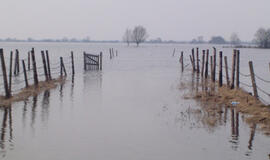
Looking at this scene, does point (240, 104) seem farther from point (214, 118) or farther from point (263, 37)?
point (263, 37)

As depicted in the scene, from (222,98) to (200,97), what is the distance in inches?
46.2

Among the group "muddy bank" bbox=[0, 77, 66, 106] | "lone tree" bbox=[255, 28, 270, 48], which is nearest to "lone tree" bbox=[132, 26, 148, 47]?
"lone tree" bbox=[255, 28, 270, 48]

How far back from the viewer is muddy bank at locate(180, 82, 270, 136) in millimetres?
12000

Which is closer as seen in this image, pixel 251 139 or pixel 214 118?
pixel 251 139

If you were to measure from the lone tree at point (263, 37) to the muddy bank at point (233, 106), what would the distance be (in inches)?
→ 5722

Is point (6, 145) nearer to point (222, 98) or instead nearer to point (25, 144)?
point (25, 144)

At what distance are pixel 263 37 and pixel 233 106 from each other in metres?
153

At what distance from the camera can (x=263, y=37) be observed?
156250 millimetres

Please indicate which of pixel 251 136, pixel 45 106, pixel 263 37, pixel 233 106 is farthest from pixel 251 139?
pixel 263 37

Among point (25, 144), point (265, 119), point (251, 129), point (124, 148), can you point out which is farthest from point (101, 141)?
point (265, 119)

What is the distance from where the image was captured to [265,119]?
11906 millimetres

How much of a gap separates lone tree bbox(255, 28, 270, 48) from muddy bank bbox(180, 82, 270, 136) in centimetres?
14535

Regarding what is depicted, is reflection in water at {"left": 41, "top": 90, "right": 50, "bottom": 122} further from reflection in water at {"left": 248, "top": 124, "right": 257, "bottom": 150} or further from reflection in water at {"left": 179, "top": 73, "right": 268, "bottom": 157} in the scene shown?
reflection in water at {"left": 248, "top": 124, "right": 257, "bottom": 150}

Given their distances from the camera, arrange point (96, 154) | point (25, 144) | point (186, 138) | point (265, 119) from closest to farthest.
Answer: point (96, 154), point (25, 144), point (186, 138), point (265, 119)
